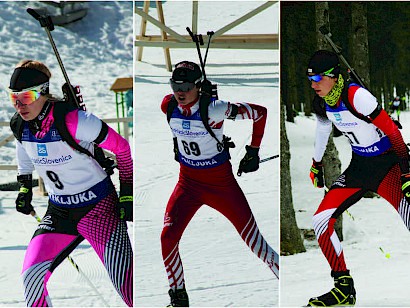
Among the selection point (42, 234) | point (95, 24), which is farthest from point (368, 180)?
point (95, 24)

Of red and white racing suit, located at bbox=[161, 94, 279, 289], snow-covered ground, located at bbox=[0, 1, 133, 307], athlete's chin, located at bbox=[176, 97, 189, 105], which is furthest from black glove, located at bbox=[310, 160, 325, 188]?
snow-covered ground, located at bbox=[0, 1, 133, 307]

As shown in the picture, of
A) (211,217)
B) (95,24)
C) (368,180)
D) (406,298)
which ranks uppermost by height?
(368,180)

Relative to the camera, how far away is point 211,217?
18.1ft

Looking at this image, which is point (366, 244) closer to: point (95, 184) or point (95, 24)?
point (95, 184)

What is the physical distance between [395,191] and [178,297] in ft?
4.79

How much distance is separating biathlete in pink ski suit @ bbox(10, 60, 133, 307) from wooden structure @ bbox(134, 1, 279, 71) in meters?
1.24

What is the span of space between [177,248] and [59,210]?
2.50 feet

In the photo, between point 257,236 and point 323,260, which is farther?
point 323,260

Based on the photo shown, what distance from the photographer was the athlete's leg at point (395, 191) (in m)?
4.89

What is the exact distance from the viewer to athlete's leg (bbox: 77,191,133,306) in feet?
15.6

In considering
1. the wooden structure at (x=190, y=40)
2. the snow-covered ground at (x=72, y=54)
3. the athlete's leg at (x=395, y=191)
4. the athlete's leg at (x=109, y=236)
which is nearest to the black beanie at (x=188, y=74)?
the athlete's leg at (x=109, y=236)

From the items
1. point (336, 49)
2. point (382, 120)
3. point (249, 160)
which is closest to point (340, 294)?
point (249, 160)

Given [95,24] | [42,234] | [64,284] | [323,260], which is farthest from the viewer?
[95,24]

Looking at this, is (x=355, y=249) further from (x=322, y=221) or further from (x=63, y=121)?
(x=63, y=121)
